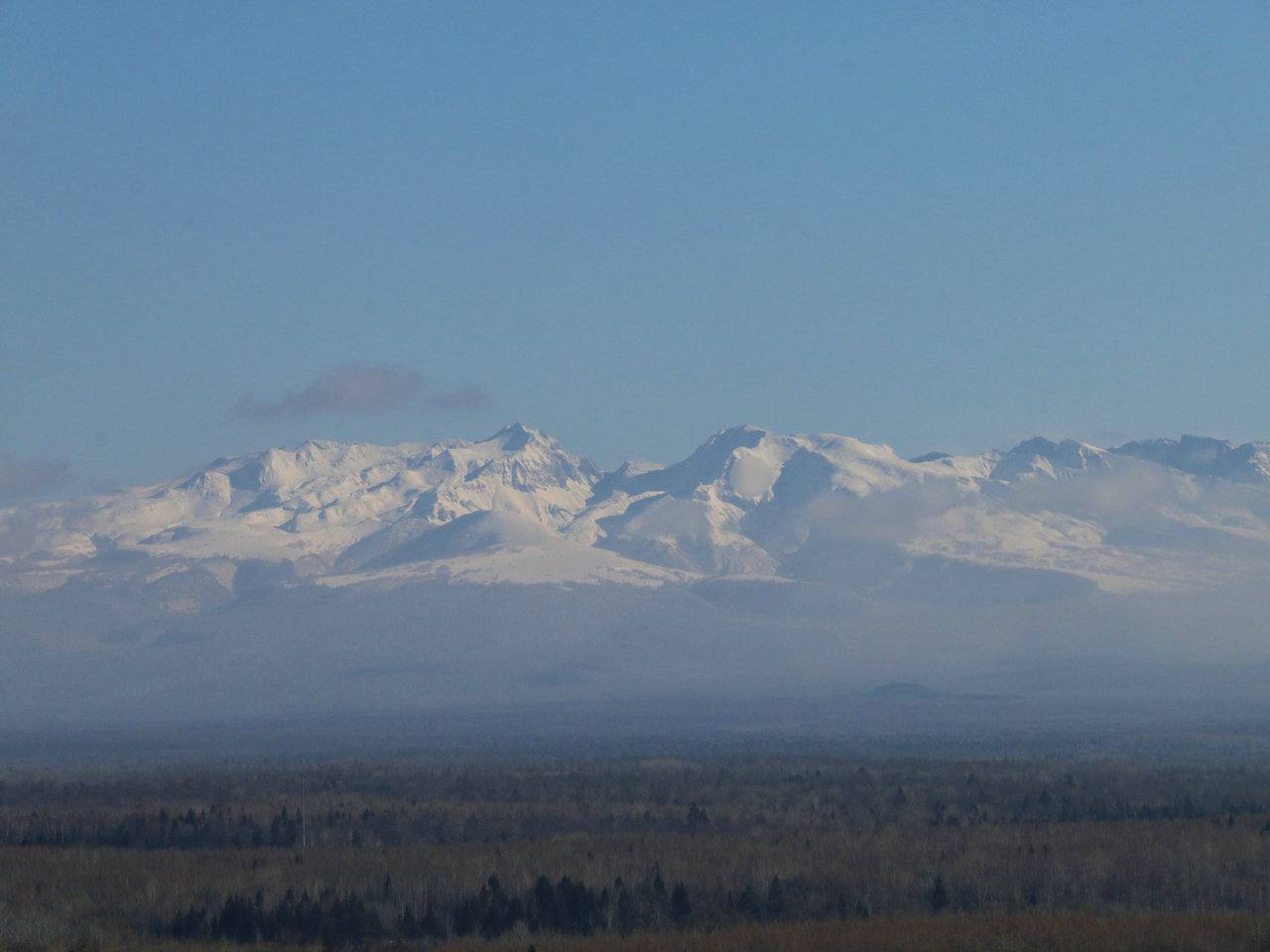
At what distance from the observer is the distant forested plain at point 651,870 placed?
70.6 meters

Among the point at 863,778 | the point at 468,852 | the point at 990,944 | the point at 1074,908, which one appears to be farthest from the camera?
the point at 863,778

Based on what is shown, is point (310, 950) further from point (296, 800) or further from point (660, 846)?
point (296, 800)

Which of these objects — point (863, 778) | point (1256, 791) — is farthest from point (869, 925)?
point (863, 778)

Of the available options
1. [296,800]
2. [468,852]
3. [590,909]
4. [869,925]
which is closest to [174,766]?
[296,800]

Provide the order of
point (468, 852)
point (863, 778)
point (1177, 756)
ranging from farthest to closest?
point (1177, 756) < point (863, 778) < point (468, 852)

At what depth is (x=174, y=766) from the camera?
197 m

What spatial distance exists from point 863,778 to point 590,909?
72.8 m

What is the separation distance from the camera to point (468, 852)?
309 feet

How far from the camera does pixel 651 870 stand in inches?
3393

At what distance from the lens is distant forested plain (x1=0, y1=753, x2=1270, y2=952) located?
232ft

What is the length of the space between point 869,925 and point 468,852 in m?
30.0

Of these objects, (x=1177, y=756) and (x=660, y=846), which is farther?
(x=1177, y=756)

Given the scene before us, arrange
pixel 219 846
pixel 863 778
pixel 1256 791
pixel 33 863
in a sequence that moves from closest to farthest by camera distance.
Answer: pixel 33 863
pixel 219 846
pixel 1256 791
pixel 863 778

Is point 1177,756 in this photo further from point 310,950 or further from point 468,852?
point 310,950
